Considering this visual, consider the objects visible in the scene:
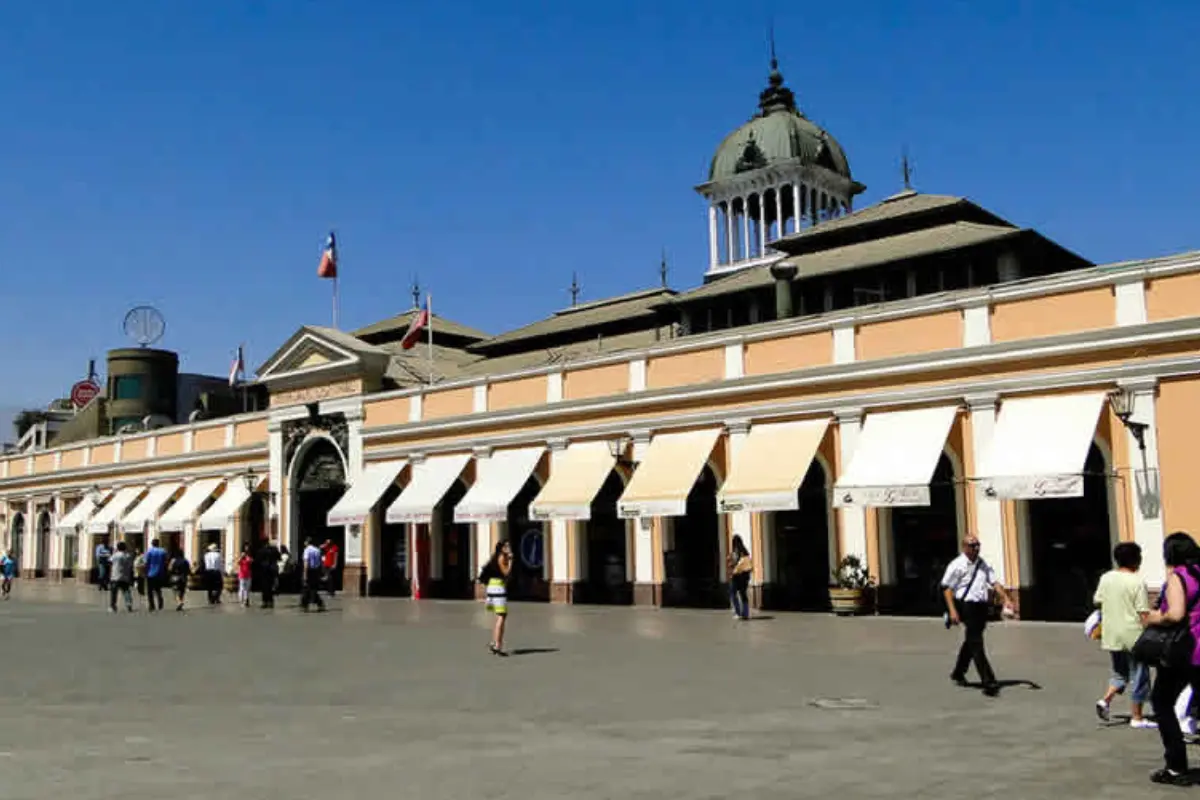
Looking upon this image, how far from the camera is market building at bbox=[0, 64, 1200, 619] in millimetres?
23109

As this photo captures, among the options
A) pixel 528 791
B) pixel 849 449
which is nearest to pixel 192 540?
pixel 849 449

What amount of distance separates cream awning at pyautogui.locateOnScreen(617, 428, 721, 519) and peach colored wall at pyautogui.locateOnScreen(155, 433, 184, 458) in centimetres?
2555

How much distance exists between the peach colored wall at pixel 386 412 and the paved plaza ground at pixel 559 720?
17.2 m

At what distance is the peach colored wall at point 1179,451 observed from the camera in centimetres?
2202

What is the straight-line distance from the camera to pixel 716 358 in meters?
29.6

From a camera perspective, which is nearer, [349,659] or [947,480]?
[349,659]

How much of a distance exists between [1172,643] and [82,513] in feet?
169

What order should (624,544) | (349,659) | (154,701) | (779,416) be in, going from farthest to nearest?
(624,544) < (779,416) < (349,659) < (154,701)

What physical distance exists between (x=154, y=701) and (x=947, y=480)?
18329 millimetres

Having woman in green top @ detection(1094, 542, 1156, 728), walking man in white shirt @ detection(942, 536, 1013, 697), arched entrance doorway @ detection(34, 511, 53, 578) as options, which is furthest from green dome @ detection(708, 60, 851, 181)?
woman in green top @ detection(1094, 542, 1156, 728)

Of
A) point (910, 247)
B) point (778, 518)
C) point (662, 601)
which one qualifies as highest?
point (910, 247)

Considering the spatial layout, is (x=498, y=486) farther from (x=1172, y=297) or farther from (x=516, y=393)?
(x=1172, y=297)

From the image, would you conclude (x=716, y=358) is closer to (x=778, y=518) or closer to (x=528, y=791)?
(x=778, y=518)

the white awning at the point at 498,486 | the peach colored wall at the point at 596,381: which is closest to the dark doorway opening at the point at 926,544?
the peach colored wall at the point at 596,381
